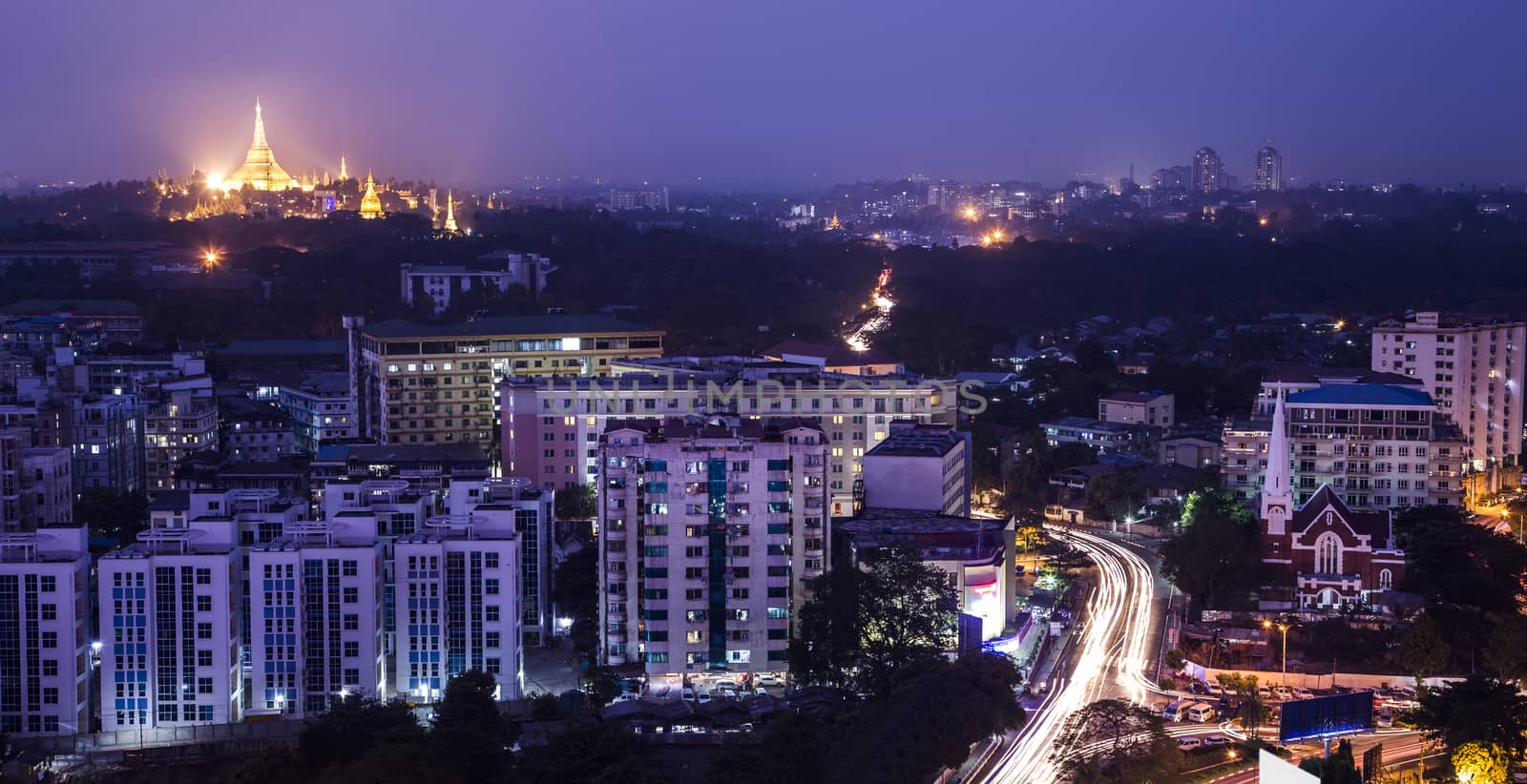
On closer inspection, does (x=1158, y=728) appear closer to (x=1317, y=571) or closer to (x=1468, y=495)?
(x=1317, y=571)

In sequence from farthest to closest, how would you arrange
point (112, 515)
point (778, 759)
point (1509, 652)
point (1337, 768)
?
point (112, 515) → point (1509, 652) → point (778, 759) → point (1337, 768)

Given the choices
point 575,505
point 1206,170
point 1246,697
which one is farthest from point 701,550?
point 1206,170

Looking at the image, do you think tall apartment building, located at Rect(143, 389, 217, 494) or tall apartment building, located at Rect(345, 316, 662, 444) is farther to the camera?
tall apartment building, located at Rect(345, 316, 662, 444)

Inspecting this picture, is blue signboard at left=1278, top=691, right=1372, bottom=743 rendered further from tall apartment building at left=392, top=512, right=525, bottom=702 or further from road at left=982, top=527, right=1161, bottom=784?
tall apartment building at left=392, top=512, right=525, bottom=702

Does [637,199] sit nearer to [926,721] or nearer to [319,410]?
[319,410]

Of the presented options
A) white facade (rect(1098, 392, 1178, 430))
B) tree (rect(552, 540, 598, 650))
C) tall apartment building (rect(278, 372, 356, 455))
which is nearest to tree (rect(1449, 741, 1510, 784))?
tree (rect(552, 540, 598, 650))

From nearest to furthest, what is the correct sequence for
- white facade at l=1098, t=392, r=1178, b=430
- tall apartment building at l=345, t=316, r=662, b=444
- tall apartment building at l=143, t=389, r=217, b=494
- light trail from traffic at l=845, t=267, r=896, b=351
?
1. tall apartment building at l=143, t=389, r=217, b=494
2. tall apartment building at l=345, t=316, r=662, b=444
3. white facade at l=1098, t=392, r=1178, b=430
4. light trail from traffic at l=845, t=267, r=896, b=351
